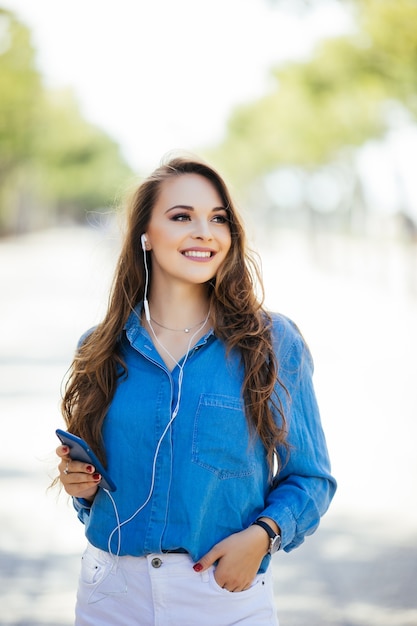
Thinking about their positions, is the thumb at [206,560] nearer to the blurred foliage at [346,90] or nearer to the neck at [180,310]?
the neck at [180,310]

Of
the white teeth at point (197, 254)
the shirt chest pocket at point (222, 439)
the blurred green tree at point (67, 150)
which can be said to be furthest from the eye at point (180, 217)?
the blurred green tree at point (67, 150)

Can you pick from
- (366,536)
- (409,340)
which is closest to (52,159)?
(409,340)

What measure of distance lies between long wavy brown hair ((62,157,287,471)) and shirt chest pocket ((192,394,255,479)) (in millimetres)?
40

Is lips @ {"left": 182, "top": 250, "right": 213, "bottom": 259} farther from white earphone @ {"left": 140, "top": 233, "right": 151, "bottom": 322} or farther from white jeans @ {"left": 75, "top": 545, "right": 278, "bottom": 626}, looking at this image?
white jeans @ {"left": 75, "top": 545, "right": 278, "bottom": 626}

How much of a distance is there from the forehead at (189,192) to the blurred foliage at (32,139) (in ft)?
61.9

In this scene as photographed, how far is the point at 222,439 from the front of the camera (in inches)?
97.1

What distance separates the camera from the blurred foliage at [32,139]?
38.5 meters

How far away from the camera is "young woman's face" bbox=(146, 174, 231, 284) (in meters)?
2.71

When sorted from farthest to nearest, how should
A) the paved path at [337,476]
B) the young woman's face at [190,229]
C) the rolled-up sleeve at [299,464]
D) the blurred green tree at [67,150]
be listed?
the blurred green tree at [67,150], the paved path at [337,476], the young woman's face at [190,229], the rolled-up sleeve at [299,464]

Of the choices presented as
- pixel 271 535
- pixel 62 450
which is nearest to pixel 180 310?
pixel 62 450

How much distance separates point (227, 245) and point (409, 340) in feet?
38.3

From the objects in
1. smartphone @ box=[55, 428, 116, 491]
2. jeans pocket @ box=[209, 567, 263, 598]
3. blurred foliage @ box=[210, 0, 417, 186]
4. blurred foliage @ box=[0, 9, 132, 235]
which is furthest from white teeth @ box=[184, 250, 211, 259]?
blurred foliage @ box=[0, 9, 132, 235]

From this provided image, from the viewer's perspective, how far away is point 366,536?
5.49 m

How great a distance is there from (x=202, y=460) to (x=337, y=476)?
443cm
